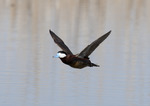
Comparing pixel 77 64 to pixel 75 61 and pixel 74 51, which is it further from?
pixel 74 51

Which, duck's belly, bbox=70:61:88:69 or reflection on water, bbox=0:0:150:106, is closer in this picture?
duck's belly, bbox=70:61:88:69

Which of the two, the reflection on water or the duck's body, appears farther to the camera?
the reflection on water

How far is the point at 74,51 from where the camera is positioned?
34.1ft

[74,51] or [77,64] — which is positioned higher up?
[74,51]

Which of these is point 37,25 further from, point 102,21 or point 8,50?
point 8,50

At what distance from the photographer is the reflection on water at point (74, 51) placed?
26.1 feet

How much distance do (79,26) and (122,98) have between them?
5.07 metres

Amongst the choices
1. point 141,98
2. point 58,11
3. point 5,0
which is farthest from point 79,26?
point 141,98

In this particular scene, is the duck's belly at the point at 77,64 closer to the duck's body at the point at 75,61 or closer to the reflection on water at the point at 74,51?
the duck's body at the point at 75,61

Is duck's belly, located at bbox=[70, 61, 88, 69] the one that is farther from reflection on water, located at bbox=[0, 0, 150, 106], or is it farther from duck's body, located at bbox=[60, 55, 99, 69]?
reflection on water, located at bbox=[0, 0, 150, 106]

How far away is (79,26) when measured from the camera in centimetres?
1277

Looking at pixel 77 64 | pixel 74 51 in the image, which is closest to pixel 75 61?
pixel 77 64

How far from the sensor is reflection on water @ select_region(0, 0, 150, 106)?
26.1ft

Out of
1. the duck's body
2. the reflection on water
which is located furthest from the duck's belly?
the reflection on water
